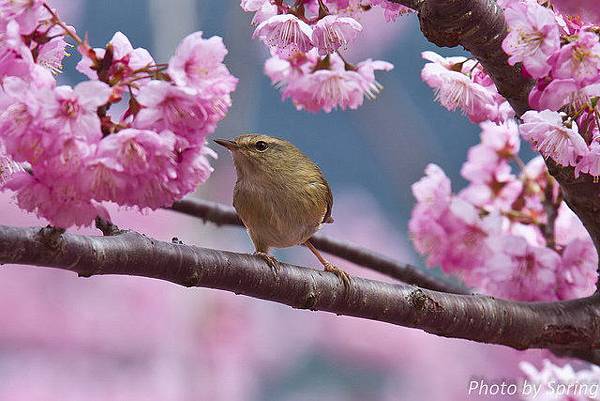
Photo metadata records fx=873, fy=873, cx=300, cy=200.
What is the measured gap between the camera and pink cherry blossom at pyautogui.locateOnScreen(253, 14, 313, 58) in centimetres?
85

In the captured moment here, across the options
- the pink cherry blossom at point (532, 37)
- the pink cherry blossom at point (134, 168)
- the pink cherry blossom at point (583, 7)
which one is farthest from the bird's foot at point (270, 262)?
the pink cherry blossom at point (583, 7)

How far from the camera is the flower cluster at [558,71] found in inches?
30.9

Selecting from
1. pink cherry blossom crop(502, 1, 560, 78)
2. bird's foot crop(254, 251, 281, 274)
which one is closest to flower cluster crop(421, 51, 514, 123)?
pink cherry blossom crop(502, 1, 560, 78)

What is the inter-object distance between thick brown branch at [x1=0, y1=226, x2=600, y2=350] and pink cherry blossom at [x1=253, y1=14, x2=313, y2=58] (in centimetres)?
22

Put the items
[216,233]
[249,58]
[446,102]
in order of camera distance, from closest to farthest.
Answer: [446,102] < [249,58] < [216,233]

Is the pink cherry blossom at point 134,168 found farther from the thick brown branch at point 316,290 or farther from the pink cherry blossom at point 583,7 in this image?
the pink cherry blossom at point 583,7

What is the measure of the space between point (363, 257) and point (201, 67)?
2.12 ft

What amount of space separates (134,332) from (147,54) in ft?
6.21

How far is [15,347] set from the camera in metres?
2.56

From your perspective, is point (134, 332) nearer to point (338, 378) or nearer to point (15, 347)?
point (15, 347)

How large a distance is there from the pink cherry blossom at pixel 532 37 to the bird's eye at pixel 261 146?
436 mm

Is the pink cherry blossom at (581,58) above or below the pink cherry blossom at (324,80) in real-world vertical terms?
above

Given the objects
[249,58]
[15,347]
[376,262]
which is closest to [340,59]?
[376,262]

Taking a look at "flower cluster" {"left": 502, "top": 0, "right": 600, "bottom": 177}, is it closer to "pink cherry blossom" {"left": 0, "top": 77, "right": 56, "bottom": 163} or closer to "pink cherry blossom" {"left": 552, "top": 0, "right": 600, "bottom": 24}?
"pink cherry blossom" {"left": 552, "top": 0, "right": 600, "bottom": 24}
